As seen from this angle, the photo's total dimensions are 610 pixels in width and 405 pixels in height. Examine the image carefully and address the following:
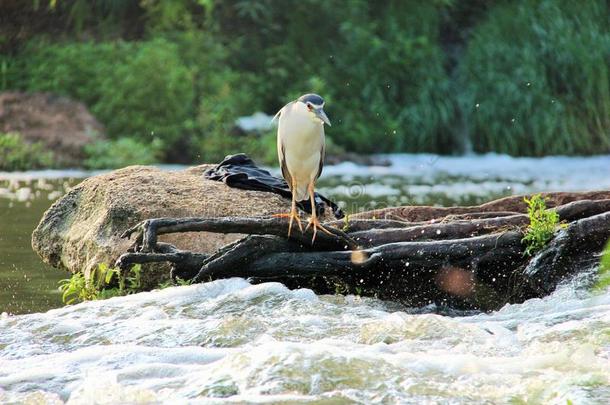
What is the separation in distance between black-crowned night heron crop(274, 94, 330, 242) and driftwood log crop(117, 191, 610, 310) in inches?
7.7

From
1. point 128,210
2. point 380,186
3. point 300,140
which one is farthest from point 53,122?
point 300,140

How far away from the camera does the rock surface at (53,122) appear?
19000 millimetres

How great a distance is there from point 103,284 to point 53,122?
13440 millimetres

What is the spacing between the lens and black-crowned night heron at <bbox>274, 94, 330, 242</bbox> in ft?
20.9

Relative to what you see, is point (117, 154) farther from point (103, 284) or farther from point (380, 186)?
point (103, 284)

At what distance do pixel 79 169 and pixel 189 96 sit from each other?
3.20 metres

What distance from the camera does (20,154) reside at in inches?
722

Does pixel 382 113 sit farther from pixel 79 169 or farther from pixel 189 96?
pixel 79 169

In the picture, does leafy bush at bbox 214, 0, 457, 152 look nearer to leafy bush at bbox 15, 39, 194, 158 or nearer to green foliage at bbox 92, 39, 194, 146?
green foliage at bbox 92, 39, 194, 146

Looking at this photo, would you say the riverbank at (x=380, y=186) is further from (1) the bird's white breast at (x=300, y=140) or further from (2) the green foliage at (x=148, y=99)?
(2) the green foliage at (x=148, y=99)

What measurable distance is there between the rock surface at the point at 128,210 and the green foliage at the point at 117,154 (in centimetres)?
1082

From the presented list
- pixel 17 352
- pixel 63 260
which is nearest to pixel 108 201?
pixel 63 260

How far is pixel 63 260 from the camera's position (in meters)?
7.69

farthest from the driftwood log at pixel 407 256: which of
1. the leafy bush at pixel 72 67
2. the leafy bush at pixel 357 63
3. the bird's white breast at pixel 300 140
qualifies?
the leafy bush at pixel 72 67
